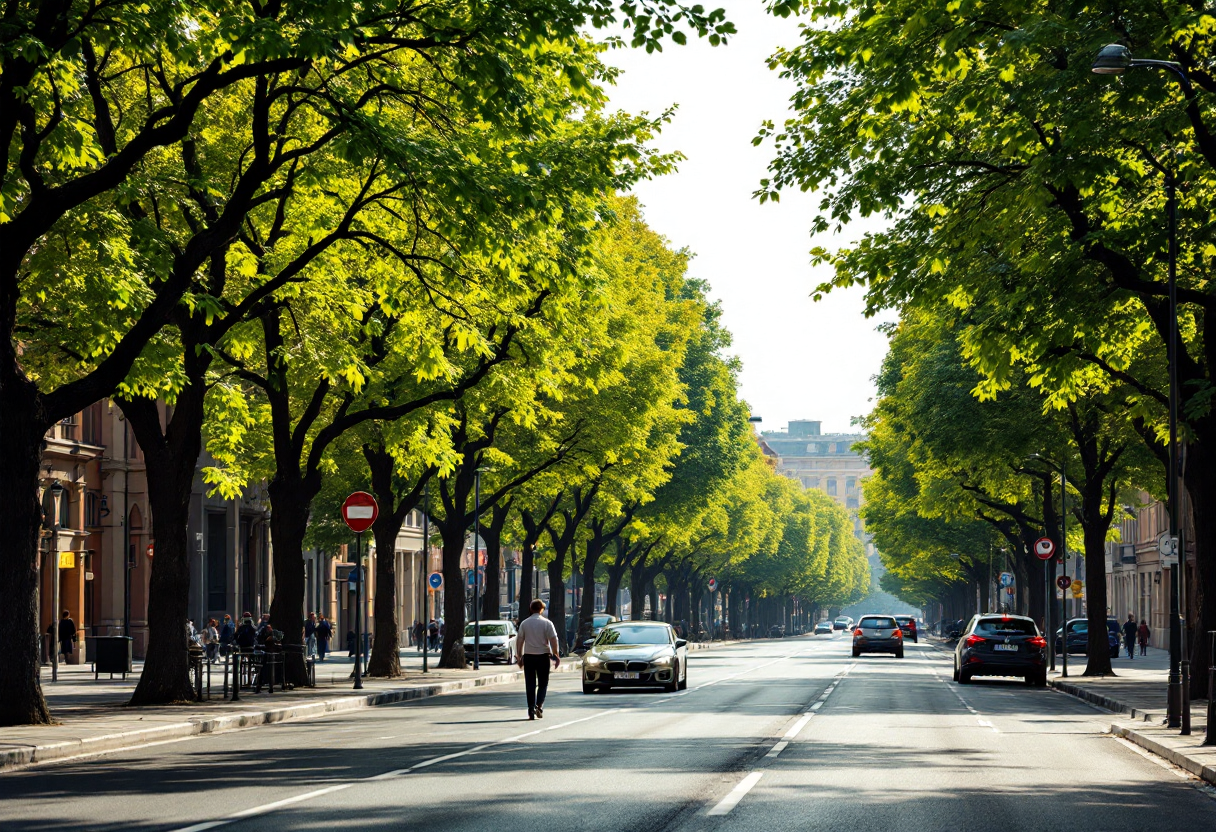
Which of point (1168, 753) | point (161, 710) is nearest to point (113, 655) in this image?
point (161, 710)

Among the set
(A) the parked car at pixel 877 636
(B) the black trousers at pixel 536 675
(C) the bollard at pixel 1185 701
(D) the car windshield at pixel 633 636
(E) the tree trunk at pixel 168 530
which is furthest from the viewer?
(A) the parked car at pixel 877 636

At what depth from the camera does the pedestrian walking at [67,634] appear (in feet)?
166

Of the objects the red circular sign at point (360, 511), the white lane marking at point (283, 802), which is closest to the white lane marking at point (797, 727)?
the white lane marking at point (283, 802)

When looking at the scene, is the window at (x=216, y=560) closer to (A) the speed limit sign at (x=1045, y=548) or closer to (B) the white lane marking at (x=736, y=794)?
(A) the speed limit sign at (x=1045, y=548)

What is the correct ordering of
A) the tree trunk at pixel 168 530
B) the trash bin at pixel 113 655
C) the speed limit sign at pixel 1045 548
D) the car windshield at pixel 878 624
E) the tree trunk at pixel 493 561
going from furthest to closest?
1. the car windshield at pixel 878 624
2. the tree trunk at pixel 493 561
3. the speed limit sign at pixel 1045 548
4. the trash bin at pixel 113 655
5. the tree trunk at pixel 168 530

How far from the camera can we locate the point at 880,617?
69.0 m

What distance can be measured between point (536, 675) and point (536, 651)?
469mm

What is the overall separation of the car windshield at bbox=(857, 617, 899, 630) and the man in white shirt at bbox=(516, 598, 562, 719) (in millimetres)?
44028

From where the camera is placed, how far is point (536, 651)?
959 inches

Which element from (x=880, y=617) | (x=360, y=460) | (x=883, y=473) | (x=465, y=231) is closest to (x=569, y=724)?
(x=465, y=231)

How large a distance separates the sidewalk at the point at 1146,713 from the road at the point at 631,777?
33 centimetres

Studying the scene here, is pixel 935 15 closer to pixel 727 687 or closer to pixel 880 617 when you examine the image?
pixel 727 687

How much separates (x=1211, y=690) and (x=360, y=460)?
25576mm

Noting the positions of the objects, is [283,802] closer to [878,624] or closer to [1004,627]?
[1004,627]
